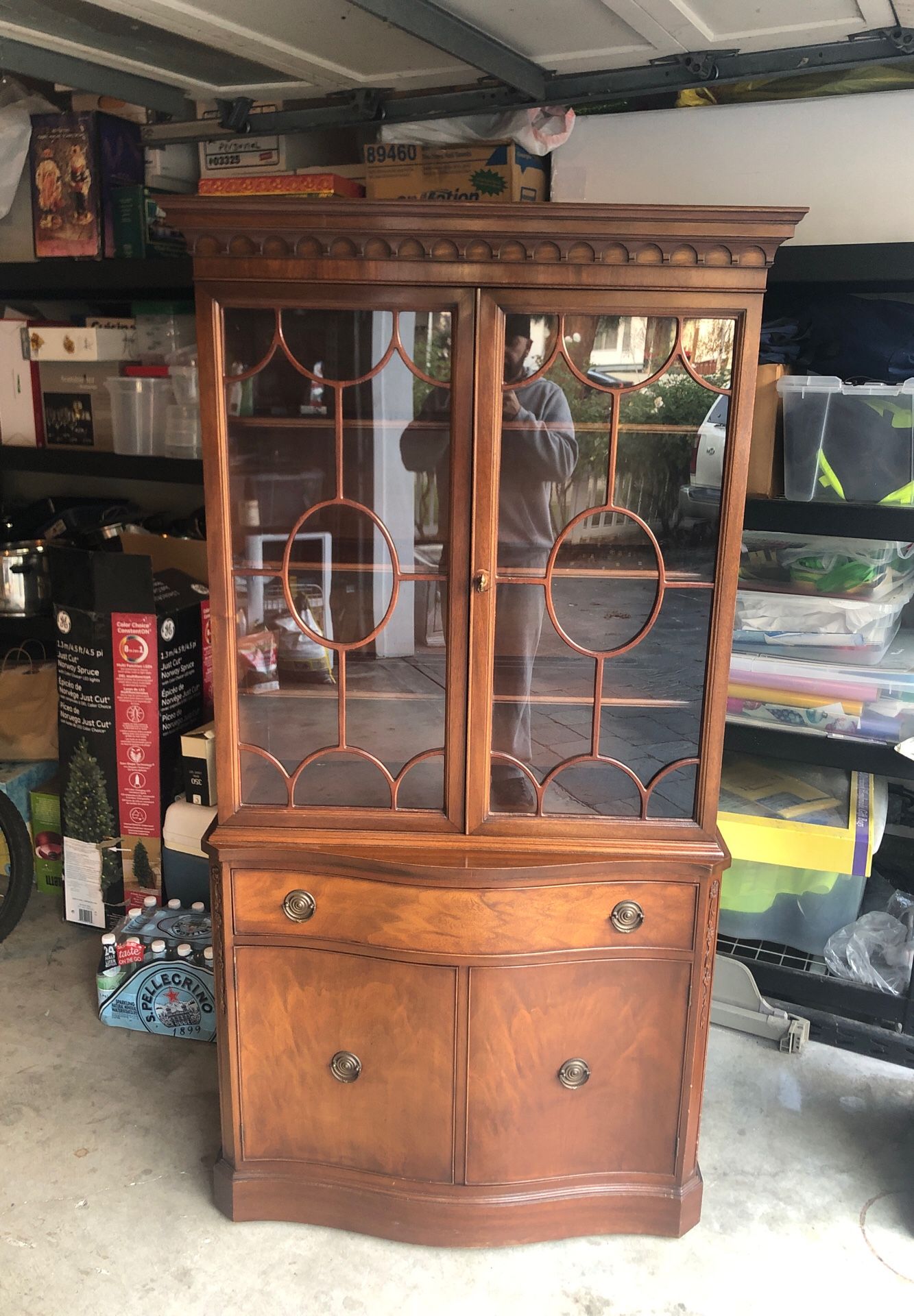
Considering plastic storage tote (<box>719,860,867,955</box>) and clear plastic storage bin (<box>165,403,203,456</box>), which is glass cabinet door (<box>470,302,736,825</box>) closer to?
plastic storage tote (<box>719,860,867,955</box>)

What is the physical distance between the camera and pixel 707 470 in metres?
1.62

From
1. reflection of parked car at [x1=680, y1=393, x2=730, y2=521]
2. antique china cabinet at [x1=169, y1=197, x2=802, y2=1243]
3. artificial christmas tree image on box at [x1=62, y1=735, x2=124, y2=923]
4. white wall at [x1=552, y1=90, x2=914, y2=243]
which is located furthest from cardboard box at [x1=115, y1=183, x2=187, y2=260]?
reflection of parked car at [x1=680, y1=393, x2=730, y2=521]

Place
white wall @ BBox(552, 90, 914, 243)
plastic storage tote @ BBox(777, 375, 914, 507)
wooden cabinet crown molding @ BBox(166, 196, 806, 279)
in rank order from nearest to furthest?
wooden cabinet crown molding @ BBox(166, 196, 806, 279), plastic storage tote @ BBox(777, 375, 914, 507), white wall @ BBox(552, 90, 914, 243)

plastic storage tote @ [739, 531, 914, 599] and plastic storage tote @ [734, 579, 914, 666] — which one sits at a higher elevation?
plastic storage tote @ [739, 531, 914, 599]

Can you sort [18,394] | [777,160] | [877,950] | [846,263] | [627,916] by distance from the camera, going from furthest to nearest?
[18,394] < [877,950] < [777,160] < [846,263] < [627,916]

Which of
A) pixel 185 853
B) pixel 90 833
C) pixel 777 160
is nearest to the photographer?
pixel 777 160

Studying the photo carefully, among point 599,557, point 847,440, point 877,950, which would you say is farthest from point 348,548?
point 877,950

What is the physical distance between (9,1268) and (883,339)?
A: 2.42 meters

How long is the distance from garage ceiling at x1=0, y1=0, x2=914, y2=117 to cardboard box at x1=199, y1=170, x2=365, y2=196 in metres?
0.17

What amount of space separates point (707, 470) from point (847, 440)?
20.8 inches

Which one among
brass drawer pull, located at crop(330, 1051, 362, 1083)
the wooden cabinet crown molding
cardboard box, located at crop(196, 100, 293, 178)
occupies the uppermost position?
cardboard box, located at crop(196, 100, 293, 178)

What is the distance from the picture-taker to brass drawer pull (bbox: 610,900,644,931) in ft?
5.71

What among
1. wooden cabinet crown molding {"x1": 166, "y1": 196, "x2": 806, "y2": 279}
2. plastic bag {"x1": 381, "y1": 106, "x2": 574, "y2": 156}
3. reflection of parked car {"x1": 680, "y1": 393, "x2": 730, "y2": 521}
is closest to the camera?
wooden cabinet crown molding {"x1": 166, "y1": 196, "x2": 806, "y2": 279}

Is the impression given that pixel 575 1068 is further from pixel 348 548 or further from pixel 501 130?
pixel 501 130
